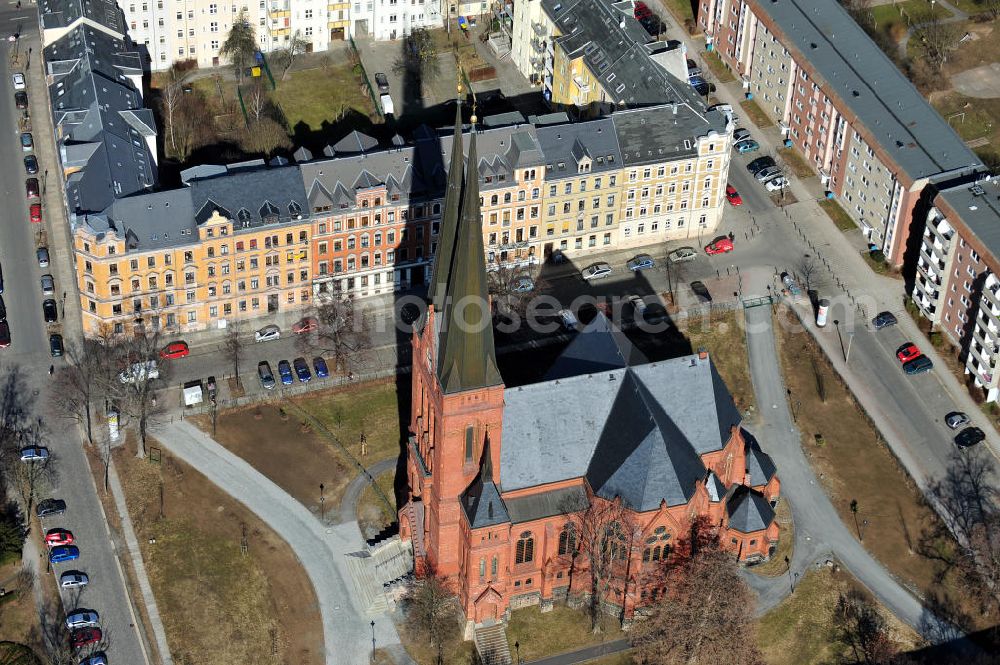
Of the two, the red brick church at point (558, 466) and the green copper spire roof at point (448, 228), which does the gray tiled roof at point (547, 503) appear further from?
the green copper spire roof at point (448, 228)

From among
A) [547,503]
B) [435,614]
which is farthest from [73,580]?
[547,503]

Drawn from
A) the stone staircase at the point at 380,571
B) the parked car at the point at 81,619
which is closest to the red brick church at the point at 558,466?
the stone staircase at the point at 380,571

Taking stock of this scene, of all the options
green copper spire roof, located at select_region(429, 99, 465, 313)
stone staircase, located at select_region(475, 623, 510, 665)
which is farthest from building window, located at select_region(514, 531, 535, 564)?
green copper spire roof, located at select_region(429, 99, 465, 313)

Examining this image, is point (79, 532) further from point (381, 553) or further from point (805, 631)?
point (805, 631)

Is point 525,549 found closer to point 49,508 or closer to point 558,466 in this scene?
point 558,466

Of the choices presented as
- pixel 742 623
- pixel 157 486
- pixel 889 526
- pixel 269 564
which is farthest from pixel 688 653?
pixel 157 486

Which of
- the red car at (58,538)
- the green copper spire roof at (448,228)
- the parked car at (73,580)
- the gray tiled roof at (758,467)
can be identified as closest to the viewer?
the green copper spire roof at (448,228)

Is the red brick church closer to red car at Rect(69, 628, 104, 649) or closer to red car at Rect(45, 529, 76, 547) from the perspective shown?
red car at Rect(69, 628, 104, 649)
